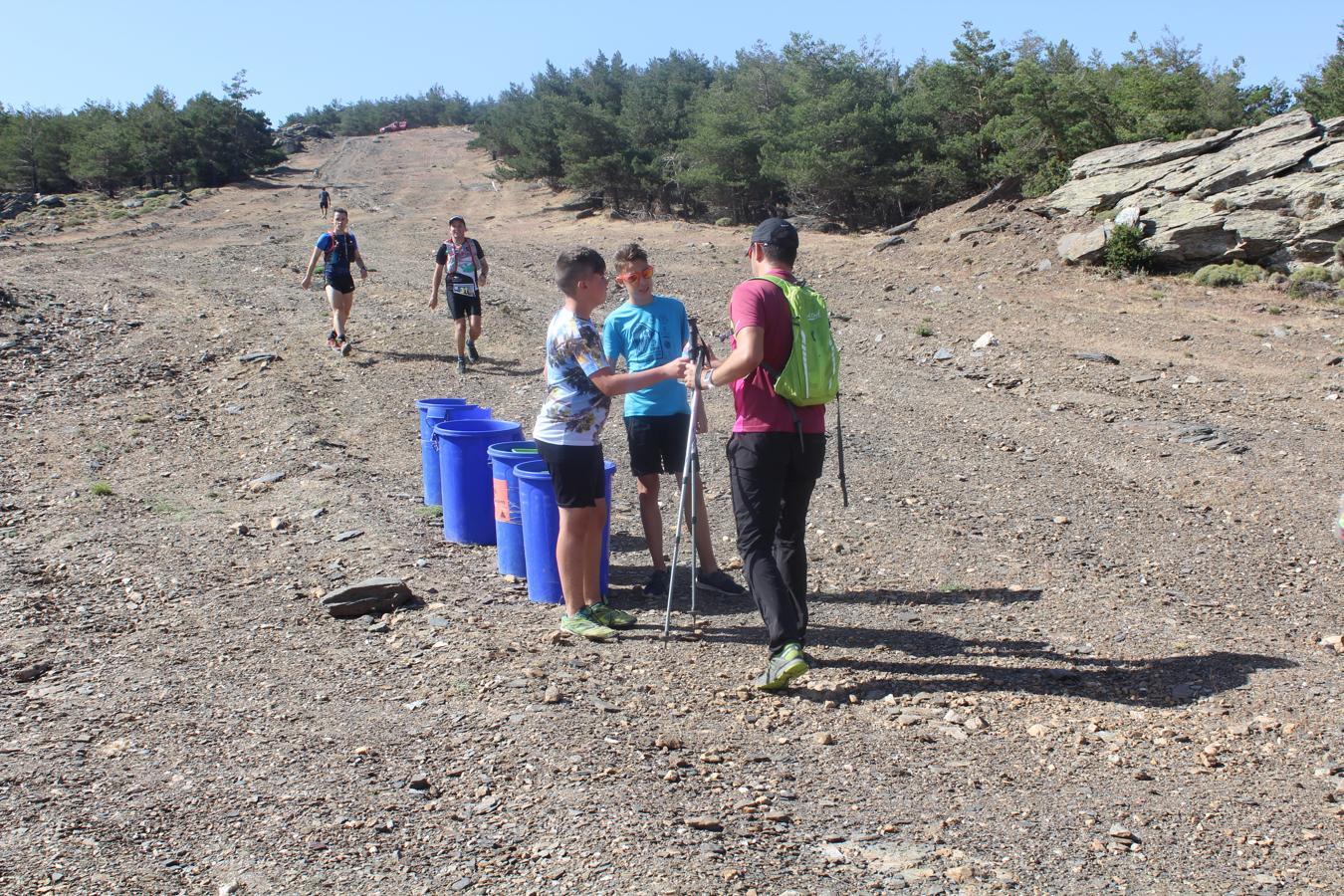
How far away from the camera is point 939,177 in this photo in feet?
75.2

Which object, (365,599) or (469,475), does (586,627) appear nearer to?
(365,599)

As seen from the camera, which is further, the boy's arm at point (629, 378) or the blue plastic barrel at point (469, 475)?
the blue plastic barrel at point (469, 475)

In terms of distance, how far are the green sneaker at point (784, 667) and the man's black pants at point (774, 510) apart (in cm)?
4

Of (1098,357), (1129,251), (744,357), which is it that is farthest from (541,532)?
(1129,251)

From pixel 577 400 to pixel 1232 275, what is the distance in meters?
13.4

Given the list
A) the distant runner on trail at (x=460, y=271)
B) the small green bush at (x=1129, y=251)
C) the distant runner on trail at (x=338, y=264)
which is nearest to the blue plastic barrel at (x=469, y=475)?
the distant runner on trail at (x=460, y=271)

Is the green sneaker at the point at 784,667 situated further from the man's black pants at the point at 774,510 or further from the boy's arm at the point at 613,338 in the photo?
the boy's arm at the point at 613,338

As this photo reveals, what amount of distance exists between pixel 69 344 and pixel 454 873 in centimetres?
1272

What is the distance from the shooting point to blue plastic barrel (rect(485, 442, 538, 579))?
19.0 feet

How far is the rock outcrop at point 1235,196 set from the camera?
49.4 feet

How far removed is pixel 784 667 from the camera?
443 centimetres

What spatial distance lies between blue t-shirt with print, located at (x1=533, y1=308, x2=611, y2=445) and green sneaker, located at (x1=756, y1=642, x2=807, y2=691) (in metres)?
1.23

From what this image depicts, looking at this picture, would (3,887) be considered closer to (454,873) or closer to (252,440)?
(454,873)

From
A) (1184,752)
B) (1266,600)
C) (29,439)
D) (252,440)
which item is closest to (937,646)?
(1184,752)
